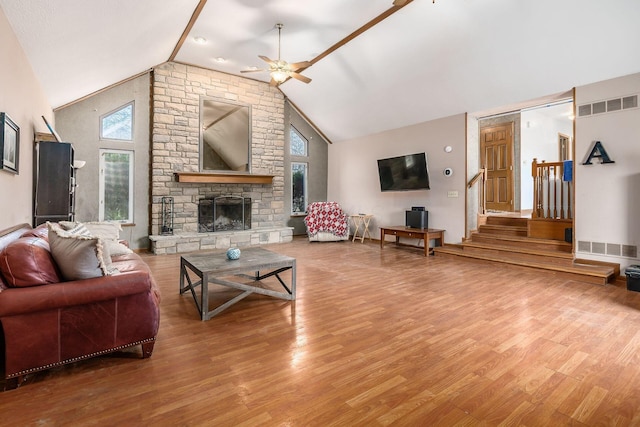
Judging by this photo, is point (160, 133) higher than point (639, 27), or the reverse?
point (639, 27)

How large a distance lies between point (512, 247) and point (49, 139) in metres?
6.99

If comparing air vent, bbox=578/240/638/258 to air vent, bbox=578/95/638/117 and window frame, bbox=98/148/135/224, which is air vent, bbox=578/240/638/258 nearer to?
air vent, bbox=578/95/638/117

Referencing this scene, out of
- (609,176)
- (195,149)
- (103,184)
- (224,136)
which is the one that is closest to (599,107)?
(609,176)

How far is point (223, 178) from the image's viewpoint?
7.04 m

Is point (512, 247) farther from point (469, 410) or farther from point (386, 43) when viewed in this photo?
point (469, 410)

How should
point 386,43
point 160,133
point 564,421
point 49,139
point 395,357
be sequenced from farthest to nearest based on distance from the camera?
point 160,133 < point 386,43 < point 49,139 < point 395,357 < point 564,421

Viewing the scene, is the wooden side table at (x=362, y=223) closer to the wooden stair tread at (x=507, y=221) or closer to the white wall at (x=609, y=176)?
the wooden stair tread at (x=507, y=221)

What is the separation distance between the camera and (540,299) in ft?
11.6

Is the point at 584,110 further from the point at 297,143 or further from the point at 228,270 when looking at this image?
the point at 297,143

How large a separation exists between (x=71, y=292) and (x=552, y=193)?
6.47 meters

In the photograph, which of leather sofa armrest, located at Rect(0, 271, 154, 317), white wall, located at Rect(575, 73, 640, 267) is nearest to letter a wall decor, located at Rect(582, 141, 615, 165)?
white wall, located at Rect(575, 73, 640, 267)

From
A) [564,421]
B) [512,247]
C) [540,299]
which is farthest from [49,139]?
[512,247]

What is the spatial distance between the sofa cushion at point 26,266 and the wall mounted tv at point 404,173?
606 centimetres

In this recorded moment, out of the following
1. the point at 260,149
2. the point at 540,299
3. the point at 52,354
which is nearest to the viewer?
the point at 52,354
